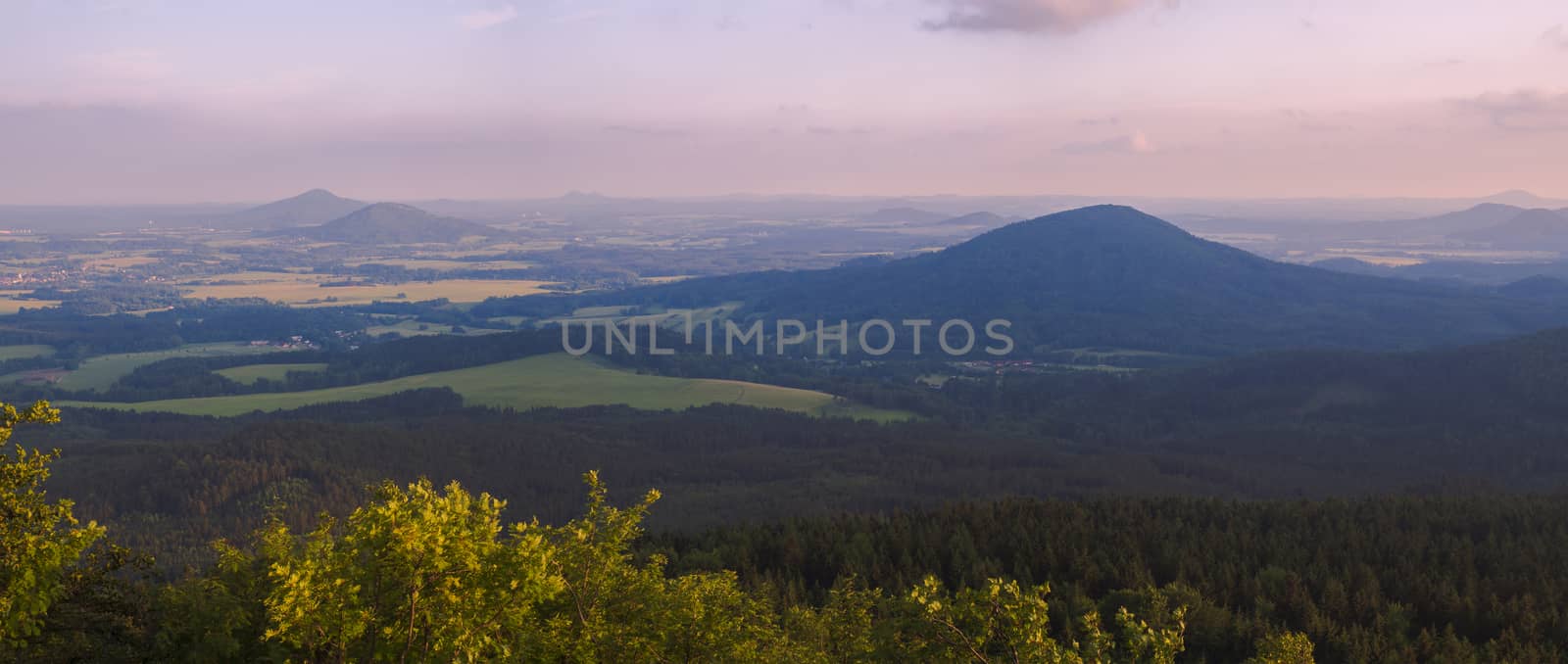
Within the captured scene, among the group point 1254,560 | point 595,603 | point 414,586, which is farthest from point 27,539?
point 1254,560

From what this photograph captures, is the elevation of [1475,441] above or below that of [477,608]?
below

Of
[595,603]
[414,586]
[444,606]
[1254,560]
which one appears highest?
[414,586]

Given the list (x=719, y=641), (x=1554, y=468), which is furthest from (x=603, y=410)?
(x=719, y=641)

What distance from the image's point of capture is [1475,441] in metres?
163

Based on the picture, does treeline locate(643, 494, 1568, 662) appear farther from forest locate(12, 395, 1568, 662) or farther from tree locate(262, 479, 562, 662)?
tree locate(262, 479, 562, 662)

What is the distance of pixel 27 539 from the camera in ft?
68.7

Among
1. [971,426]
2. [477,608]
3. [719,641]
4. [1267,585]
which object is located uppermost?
[477,608]

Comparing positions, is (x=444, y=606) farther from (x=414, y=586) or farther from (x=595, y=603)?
(x=595, y=603)

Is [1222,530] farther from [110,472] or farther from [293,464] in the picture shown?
[110,472]

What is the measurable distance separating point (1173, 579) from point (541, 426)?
122 m

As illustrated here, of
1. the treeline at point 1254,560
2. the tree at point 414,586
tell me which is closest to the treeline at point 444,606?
the tree at point 414,586

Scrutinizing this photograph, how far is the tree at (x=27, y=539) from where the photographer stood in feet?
68.2

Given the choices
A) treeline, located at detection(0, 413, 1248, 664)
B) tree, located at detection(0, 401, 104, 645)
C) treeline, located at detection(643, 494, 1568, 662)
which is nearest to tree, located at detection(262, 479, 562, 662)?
treeline, located at detection(0, 413, 1248, 664)

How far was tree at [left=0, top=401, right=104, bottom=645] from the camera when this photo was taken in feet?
68.2
